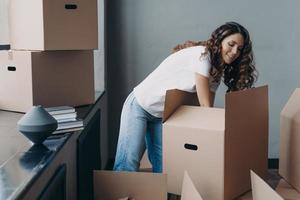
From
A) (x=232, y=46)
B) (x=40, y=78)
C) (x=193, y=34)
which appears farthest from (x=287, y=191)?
(x=193, y=34)

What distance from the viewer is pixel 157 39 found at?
317 cm

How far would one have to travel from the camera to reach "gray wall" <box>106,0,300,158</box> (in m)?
3.12

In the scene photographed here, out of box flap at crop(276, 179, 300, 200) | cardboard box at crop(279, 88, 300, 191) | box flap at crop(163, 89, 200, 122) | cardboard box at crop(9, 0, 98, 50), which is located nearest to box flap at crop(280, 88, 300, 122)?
cardboard box at crop(279, 88, 300, 191)

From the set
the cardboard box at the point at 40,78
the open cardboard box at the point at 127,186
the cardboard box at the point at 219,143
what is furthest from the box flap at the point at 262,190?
the cardboard box at the point at 40,78

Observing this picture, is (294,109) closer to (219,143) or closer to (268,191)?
(219,143)

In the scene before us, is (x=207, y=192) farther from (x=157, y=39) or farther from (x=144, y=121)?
(x=157, y=39)

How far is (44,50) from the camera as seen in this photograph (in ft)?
→ 6.36

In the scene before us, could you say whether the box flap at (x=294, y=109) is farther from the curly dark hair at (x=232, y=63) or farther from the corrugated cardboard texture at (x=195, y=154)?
the curly dark hair at (x=232, y=63)

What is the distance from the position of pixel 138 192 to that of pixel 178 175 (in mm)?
221

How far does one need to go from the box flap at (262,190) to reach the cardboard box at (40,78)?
1125mm

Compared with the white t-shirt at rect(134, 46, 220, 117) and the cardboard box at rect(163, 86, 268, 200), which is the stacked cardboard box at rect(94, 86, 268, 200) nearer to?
the cardboard box at rect(163, 86, 268, 200)

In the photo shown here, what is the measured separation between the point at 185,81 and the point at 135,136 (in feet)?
1.28

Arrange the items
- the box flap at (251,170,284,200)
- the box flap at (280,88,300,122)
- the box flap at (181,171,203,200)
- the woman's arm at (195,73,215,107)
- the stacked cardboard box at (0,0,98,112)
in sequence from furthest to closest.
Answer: the stacked cardboard box at (0,0,98,112) → the woman's arm at (195,73,215,107) → the box flap at (280,88,300,122) → the box flap at (181,171,203,200) → the box flap at (251,170,284,200)

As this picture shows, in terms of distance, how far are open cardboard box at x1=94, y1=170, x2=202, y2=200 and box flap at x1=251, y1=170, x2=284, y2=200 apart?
16.4 inches
